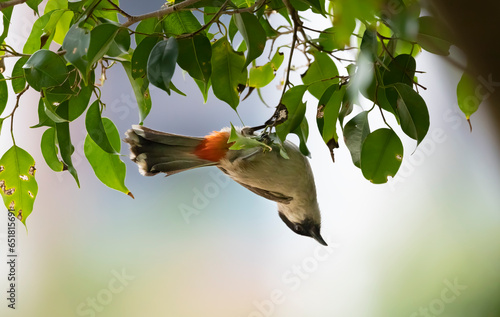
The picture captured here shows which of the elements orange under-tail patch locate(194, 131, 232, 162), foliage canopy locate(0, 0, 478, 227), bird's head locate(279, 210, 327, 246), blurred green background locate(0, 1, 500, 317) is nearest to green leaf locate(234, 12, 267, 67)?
foliage canopy locate(0, 0, 478, 227)

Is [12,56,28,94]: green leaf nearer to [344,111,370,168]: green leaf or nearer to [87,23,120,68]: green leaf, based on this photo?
[87,23,120,68]: green leaf

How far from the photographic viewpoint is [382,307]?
6.79 feet

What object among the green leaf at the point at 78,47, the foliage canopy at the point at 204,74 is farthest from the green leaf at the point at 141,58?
the green leaf at the point at 78,47

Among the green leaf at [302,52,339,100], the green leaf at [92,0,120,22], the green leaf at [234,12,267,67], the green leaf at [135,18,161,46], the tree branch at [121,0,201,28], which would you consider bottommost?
the green leaf at [302,52,339,100]

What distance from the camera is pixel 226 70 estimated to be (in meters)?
0.70

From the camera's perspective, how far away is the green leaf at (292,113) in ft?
2.25

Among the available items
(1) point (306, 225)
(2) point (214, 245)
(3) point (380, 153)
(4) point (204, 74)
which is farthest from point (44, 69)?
(2) point (214, 245)

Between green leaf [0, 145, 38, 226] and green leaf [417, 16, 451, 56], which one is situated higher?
green leaf [0, 145, 38, 226]

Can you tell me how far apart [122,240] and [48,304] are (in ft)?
1.26

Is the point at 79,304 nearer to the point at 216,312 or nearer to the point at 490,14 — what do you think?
the point at 216,312

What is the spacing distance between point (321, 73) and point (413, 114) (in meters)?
0.22

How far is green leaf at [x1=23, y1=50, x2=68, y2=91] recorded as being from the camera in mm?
612

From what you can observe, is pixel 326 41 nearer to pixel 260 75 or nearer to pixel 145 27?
pixel 260 75

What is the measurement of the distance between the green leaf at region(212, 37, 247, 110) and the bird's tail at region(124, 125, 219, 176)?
0.24 meters
